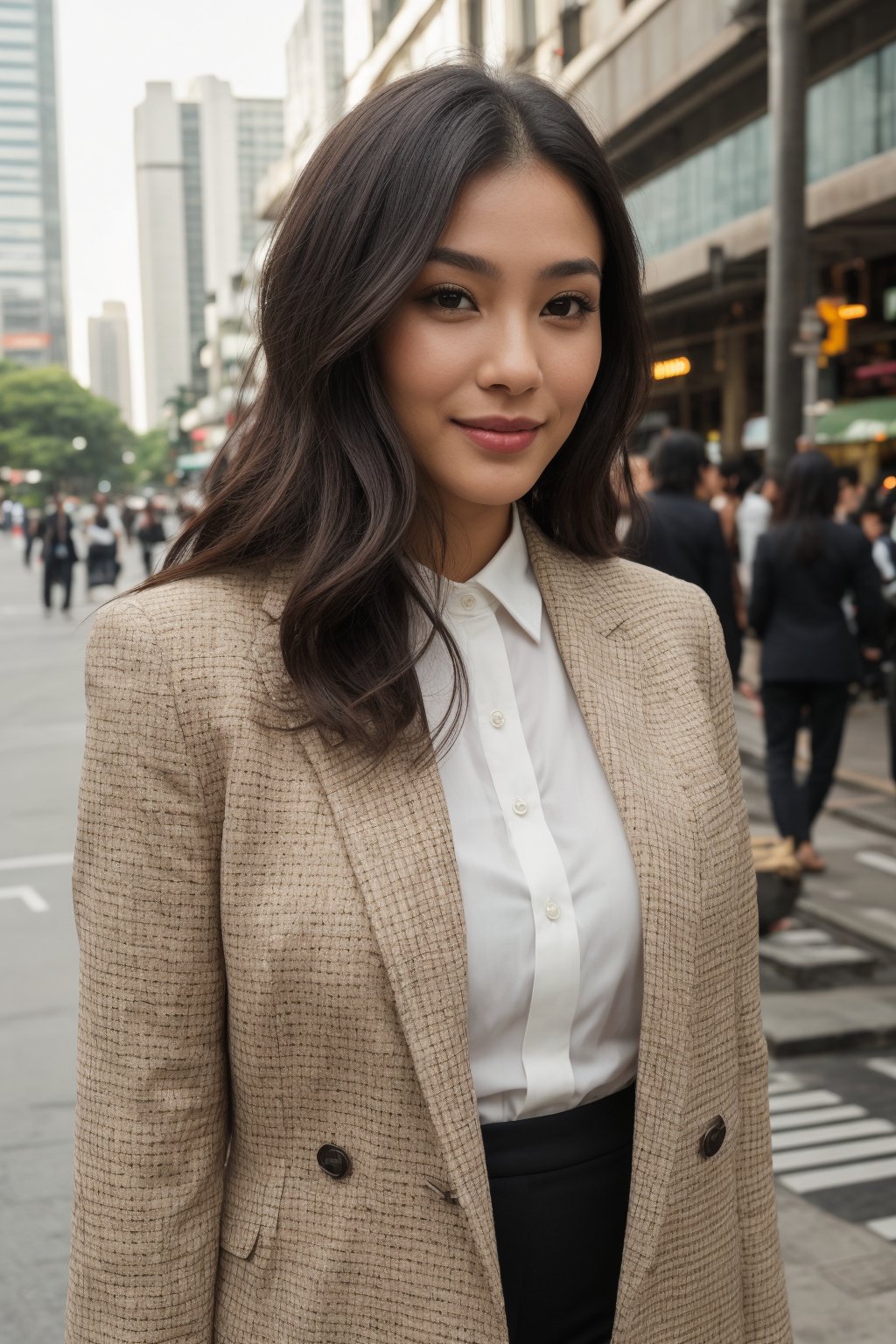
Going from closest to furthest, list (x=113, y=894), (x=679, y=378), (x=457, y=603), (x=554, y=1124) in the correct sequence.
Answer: (x=113, y=894) → (x=554, y=1124) → (x=457, y=603) → (x=679, y=378)

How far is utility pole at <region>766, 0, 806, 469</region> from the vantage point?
11352 mm

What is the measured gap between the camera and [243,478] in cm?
169

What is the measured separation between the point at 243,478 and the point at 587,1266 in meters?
0.95

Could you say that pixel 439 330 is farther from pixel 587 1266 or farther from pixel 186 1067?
pixel 587 1266

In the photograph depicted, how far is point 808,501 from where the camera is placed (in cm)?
687

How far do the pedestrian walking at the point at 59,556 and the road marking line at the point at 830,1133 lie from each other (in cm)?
Result: 1944

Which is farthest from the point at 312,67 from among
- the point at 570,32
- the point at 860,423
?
the point at 860,423

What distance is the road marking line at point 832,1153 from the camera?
420 centimetres

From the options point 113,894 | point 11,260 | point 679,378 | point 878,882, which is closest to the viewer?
A: point 113,894

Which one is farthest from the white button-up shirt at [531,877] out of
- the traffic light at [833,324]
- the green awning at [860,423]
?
the green awning at [860,423]

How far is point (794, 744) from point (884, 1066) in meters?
2.42

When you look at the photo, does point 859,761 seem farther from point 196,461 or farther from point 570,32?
point 196,461

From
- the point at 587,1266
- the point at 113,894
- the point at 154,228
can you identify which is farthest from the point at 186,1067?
the point at 154,228

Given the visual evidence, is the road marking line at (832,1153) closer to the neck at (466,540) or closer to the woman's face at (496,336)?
the neck at (466,540)
